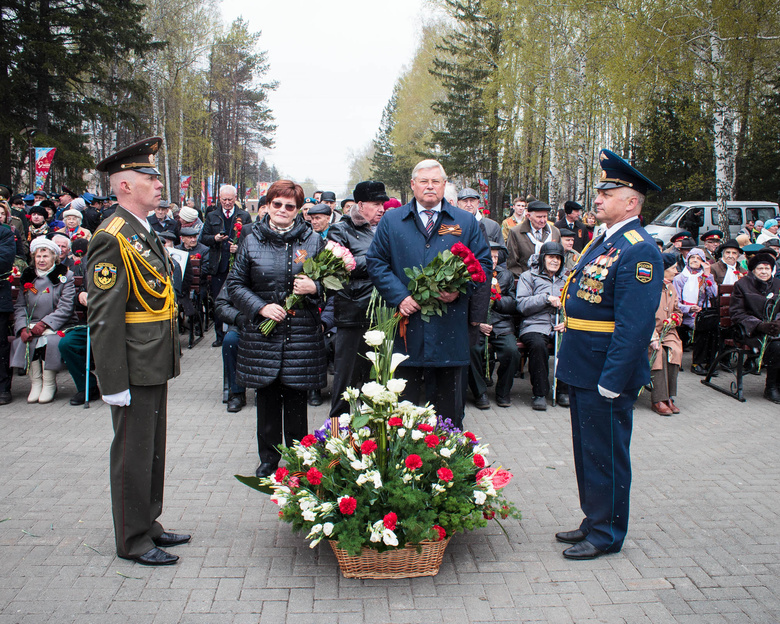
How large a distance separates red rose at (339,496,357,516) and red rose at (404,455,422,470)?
0.35 metres

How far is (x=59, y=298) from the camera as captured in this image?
746 centimetres

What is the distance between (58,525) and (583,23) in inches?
972

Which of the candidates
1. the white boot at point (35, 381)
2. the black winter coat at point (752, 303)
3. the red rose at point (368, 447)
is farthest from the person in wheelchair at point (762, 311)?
the white boot at point (35, 381)

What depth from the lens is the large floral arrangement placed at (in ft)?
11.2

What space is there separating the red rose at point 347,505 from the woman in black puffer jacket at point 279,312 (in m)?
1.35

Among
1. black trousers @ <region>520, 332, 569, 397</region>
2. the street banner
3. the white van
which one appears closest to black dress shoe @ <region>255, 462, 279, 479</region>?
black trousers @ <region>520, 332, 569, 397</region>

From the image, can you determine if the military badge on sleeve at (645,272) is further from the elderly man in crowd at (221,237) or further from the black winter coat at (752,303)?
Answer: the elderly man in crowd at (221,237)

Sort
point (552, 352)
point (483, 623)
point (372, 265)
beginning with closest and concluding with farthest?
point (483, 623), point (372, 265), point (552, 352)

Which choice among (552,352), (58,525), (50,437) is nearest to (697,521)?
(552,352)

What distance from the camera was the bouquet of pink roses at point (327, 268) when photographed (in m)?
4.49

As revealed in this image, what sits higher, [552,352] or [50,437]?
[552,352]

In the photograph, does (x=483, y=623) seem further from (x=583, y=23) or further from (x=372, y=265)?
(x=583, y=23)

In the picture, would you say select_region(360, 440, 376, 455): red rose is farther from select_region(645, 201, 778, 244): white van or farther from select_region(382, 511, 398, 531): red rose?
select_region(645, 201, 778, 244): white van

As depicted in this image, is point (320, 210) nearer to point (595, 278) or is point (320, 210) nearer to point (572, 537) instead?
point (595, 278)
